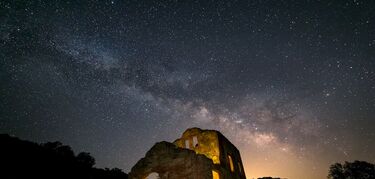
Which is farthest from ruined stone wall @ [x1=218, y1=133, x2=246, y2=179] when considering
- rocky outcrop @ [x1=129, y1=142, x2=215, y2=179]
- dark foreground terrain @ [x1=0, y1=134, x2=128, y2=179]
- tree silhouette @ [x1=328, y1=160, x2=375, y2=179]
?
tree silhouette @ [x1=328, y1=160, x2=375, y2=179]

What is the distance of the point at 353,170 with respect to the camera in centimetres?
4303

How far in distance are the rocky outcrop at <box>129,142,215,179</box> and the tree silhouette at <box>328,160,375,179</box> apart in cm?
4345


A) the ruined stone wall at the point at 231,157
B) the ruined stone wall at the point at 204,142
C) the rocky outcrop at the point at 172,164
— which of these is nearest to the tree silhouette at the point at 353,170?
the ruined stone wall at the point at 231,157

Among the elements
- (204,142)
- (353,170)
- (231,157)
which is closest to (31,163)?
(204,142)

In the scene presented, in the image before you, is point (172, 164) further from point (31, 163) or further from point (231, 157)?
point (31, 163)

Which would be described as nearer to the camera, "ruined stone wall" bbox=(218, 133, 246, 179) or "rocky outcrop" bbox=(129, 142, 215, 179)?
"rocky outcrop" bbox=(129, 142, 215, 179)

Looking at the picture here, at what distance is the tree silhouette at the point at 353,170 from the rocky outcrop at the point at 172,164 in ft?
143

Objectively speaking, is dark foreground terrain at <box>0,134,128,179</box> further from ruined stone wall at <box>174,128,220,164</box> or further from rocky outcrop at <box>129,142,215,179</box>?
ruined stone wall at <box>174,128,220,164</box>

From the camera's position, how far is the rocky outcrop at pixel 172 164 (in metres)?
12.8

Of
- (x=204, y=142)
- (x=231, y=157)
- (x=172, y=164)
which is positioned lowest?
(x=172, y=164)

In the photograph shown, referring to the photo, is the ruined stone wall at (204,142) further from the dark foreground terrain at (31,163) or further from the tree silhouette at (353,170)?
the tree silhouette at (353,170)

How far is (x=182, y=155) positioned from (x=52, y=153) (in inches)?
790

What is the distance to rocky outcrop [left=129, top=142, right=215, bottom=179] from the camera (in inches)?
503

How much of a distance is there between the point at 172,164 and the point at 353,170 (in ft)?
150
